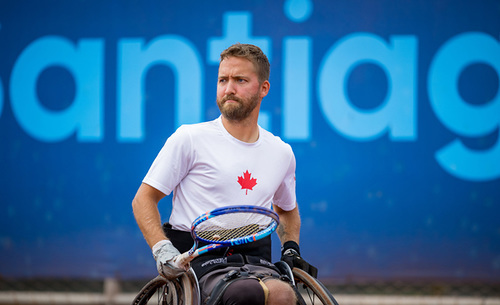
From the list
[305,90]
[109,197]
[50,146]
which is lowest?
[109,197]

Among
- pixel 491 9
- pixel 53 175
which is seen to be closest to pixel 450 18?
pixel 491 9

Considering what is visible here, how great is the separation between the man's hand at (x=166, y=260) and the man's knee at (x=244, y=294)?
0.20 meters

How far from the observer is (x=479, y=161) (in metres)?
4.74

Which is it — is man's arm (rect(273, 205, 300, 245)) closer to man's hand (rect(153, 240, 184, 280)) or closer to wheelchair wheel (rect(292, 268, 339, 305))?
wheelchair wheel (rect(292, 268, 339, 305))

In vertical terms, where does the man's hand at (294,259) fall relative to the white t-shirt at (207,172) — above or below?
below

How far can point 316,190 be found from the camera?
15.8 ft

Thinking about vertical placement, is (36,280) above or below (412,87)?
below

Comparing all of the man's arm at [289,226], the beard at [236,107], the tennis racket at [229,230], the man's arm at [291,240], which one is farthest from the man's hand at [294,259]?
the beard at [236,107]

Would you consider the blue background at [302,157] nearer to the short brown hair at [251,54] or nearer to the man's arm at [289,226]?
the man's arm at [289,226]

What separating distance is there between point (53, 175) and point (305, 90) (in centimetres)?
204

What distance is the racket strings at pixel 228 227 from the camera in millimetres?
2564

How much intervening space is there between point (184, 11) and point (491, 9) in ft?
7.54

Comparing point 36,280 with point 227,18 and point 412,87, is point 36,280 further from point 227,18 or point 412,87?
point 412,87

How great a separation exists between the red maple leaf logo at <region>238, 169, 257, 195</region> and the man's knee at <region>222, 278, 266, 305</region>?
459 mm
